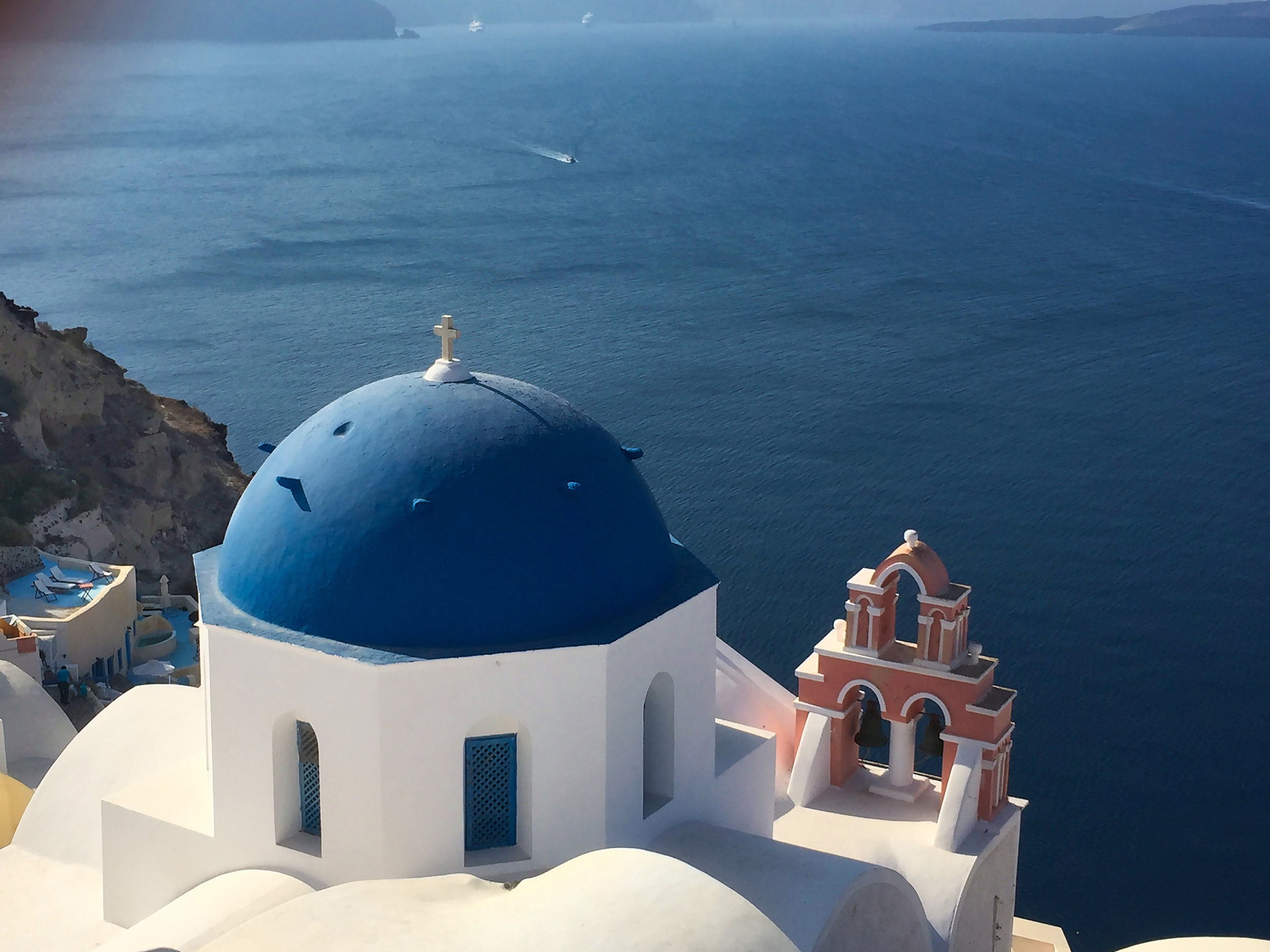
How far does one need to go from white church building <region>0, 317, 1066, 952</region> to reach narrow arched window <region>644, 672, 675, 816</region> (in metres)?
0.02

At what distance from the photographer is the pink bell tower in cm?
1296

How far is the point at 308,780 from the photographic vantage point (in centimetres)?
943

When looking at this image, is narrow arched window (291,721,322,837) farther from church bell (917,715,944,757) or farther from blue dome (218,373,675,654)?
church bell (917,715,944,757)

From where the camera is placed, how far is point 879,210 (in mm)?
64562

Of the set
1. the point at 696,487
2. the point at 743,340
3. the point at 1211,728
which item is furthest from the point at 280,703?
the point at 743,340

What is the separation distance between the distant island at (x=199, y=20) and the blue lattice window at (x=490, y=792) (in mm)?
114958

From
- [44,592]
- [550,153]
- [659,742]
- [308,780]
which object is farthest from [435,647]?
[550,153]

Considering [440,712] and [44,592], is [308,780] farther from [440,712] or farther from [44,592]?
[44,592]

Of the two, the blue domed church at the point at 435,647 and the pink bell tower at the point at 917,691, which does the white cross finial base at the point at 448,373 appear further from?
the pink bell tower at the point at 917,691

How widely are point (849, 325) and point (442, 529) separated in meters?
39.4

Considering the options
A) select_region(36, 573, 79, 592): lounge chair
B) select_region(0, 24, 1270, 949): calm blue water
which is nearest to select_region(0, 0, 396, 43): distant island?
select_region(0, 24, 1270, 949): calm blue water

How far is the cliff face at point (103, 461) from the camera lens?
110 ft

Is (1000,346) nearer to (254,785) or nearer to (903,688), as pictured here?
(903,688)

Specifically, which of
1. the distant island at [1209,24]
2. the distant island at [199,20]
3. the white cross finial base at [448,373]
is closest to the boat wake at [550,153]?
the distant island at [199,20]
